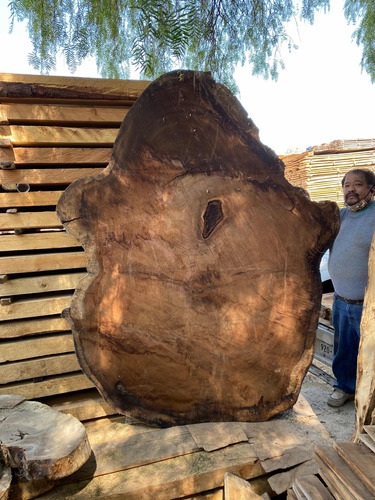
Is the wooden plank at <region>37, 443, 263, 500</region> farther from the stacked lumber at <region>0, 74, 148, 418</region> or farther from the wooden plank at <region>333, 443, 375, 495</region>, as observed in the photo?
the stacked lumber at <region>0, 74, 148, 418</region>

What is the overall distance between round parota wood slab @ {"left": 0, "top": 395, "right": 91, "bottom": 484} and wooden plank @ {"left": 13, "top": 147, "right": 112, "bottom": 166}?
152 cm

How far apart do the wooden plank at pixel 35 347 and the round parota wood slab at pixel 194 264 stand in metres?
0.50

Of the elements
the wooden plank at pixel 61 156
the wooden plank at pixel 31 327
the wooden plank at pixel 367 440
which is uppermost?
the wooden plank at pixel 61 156

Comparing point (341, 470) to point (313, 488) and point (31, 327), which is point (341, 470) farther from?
point (31, 327)

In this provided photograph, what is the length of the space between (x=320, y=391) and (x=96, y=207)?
91.6 inches

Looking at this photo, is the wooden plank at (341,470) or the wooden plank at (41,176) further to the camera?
the wooden plank at (41,176)

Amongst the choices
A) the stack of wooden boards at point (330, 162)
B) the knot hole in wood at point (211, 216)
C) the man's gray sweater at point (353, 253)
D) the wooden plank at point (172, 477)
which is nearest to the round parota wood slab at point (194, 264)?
the knot hole in wood at point (211, 216)

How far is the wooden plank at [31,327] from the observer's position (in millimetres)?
2553

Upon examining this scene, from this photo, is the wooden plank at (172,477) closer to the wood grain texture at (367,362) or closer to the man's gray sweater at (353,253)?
the wood grain texture at (367,362)

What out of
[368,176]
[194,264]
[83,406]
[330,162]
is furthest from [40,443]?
[330,162]

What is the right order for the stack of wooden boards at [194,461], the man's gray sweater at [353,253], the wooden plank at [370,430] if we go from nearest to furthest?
the wooden plank at [370,430] < the stack of wooden boards at [194,461] < the man's gray sweater at [353,253]

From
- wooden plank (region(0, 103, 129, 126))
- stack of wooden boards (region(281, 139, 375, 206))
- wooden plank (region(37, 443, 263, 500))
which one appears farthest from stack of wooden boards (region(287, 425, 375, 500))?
stack of wooden boards (region(281, 139, 375, 206))

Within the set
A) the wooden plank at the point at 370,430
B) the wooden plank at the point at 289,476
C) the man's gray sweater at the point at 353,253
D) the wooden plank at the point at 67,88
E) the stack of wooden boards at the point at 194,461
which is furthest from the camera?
the man's gray sweater at the point at 353,253

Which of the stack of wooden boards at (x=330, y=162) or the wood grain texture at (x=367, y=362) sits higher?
the stack of wooden boards at (x=330, y=162)
